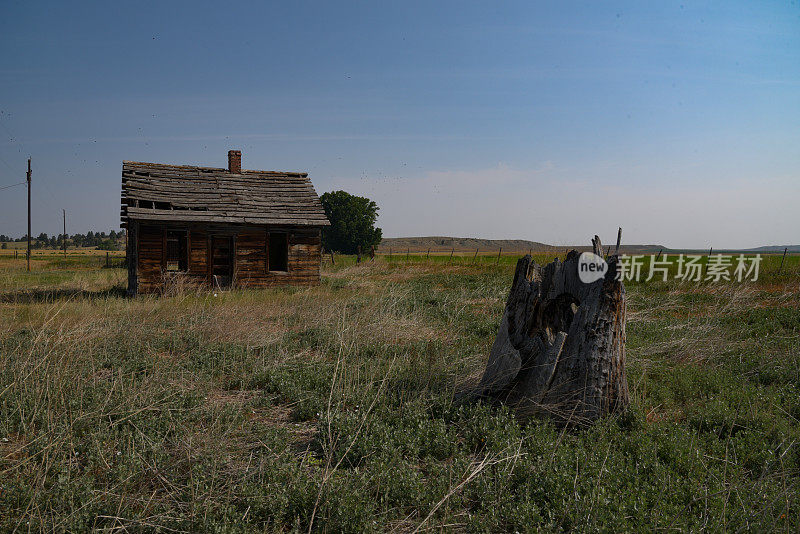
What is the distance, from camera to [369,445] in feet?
13.2

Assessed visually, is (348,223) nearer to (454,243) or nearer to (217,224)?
(217,224)

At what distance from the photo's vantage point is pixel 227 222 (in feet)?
56.7

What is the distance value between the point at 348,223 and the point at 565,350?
188 ft

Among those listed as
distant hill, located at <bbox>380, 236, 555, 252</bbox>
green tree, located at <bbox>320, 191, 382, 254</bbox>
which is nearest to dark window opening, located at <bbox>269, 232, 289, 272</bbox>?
green tree, located at <bbox>320, 191, 382, 254</bbox>

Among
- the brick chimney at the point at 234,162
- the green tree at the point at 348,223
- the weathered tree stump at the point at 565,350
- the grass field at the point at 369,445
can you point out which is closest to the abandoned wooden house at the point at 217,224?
the brick chimney at the point at 234,162

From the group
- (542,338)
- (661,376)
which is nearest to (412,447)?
(542,338)

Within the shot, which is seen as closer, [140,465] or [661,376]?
[140,465]

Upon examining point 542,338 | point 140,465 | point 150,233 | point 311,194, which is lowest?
point 140,465

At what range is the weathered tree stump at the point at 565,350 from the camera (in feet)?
15.3

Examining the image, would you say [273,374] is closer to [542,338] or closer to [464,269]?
[542,338]

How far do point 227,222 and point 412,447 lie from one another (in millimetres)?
15167

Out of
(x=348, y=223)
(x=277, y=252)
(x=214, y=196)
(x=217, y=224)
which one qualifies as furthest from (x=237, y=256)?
(x=348, y=223)

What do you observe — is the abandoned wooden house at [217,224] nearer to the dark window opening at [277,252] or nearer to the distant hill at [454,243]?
the dark window opening at [277,252]

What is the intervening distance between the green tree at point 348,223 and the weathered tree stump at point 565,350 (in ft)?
182
